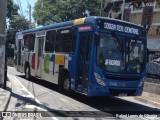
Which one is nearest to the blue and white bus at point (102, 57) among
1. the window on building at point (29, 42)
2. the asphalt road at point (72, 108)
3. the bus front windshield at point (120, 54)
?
the bus front windshield at point (120, 54)

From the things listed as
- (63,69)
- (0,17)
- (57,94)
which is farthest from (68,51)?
(0,17)

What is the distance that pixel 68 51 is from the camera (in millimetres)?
14805

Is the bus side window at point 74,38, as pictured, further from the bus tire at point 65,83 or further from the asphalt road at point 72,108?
the asphalt road at point 72,108

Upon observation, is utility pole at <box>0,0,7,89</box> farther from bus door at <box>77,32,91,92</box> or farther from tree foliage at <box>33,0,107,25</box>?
tree foliage at <box>33,0,107,25</box>

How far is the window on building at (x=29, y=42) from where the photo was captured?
20.8 metres

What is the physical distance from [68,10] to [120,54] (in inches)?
1494

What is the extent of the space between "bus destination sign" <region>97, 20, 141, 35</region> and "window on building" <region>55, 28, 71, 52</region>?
2.48 metres

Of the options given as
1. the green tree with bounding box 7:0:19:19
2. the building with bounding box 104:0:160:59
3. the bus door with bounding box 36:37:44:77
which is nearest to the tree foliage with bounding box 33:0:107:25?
the green tree with bounding box 7:0:19:19

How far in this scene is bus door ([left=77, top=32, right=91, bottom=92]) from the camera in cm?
1290

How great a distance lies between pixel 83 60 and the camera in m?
13.3

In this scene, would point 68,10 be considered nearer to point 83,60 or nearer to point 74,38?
point 74,38

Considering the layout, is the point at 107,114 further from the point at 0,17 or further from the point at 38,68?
the point at 38,68

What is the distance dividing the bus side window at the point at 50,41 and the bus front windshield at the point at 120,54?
4.57m

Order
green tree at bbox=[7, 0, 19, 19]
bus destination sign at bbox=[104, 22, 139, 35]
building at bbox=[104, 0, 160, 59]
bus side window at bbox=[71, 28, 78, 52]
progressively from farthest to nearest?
green tree at bbox=[7, 0, 19, 19] → building at bbox=[104, 0, 160, 59] → bus side window at bbox=[71, 28, 78, 52] → bus destination sign at bbox=[104, 22, 139, 35]
